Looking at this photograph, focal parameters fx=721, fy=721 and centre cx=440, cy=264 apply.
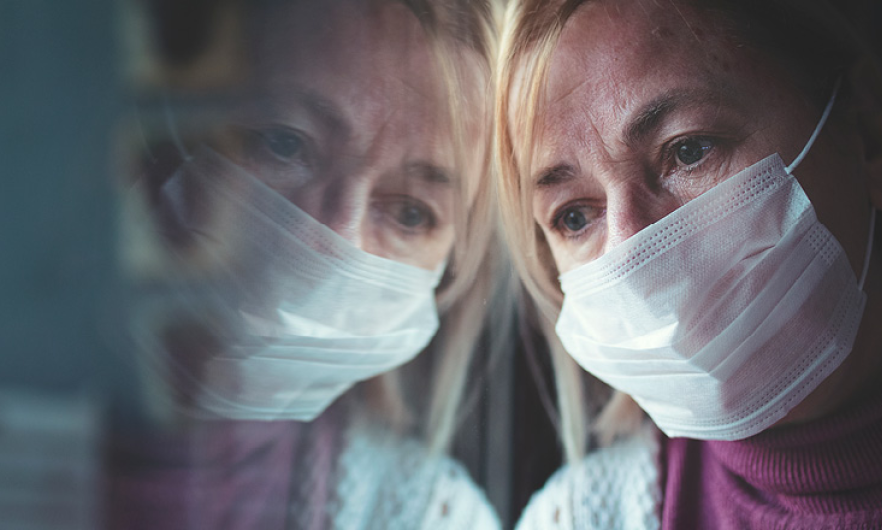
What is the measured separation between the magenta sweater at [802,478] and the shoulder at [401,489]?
250mm

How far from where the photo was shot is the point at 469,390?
2.99ft

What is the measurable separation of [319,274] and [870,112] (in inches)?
26.1

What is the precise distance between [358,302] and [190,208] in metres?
0.21

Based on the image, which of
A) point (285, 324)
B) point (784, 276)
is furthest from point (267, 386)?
point (784, 276)

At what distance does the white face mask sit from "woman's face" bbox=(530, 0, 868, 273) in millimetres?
23

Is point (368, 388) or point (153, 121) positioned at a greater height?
point (153, 121)

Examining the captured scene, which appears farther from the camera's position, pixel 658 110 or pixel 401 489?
pixel 401 489

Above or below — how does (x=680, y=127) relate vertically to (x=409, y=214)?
above

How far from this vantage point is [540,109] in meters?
0.85

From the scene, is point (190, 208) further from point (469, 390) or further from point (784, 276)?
point (784, 276)

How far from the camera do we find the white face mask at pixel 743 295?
79cm

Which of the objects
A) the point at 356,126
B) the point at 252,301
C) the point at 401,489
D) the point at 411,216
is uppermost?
the point at 356,126

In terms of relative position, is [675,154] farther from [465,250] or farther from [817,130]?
[465,250]

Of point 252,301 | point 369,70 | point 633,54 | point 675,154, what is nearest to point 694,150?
point 675,154
